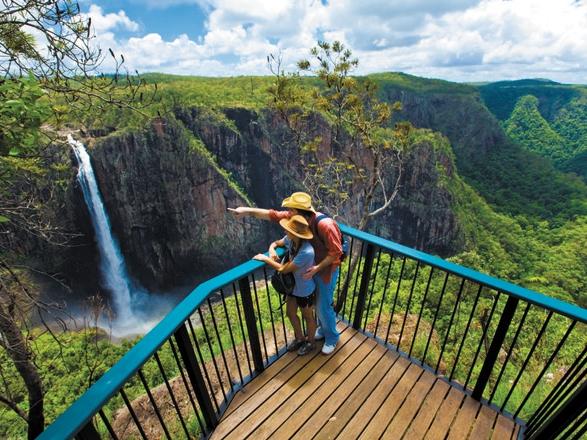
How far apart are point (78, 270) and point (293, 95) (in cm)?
2728

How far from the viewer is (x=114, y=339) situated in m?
21.9

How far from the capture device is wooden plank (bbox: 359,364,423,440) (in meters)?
2.48

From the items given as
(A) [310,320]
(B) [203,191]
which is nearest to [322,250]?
(A) [310,320]

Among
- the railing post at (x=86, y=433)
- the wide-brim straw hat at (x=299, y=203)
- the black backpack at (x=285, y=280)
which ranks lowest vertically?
the black backpack at (x=285, y=280)

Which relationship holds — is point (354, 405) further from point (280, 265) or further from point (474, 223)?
point (474, 223)

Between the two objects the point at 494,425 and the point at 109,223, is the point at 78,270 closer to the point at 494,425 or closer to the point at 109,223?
the point at 109,223

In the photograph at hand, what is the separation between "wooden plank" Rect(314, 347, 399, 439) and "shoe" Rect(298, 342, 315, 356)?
1.95ft

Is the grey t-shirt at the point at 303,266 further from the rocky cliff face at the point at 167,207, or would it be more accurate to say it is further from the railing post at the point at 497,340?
the rocky cliff face at the point at 167,207

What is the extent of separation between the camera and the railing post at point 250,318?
2.51 metres

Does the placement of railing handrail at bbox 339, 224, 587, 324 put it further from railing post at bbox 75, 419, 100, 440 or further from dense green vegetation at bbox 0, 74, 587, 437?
railing post at bbox 75, 419, 100, 440

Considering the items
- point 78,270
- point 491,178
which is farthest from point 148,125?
point 491,178

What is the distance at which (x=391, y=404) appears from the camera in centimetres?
270

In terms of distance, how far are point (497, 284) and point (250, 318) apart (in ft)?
6.46

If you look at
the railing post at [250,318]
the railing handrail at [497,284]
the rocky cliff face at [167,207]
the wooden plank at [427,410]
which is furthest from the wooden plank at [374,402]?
the rocky cliff face at [167,207]
